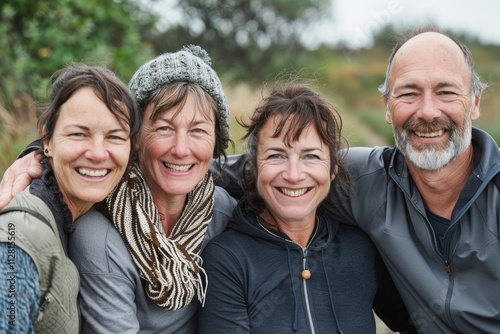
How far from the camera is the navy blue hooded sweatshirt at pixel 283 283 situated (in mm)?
2781

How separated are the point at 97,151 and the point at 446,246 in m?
1.66

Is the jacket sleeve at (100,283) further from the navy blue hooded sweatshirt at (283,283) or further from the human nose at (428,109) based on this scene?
the human nose at (428,109)

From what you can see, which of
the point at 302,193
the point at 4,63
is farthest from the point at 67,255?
the point at 4,63

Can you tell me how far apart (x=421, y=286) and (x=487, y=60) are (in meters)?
24.7

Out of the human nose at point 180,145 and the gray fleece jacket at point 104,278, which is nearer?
the gray fleece jacket at point 104,278

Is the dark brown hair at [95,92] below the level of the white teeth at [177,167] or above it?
above

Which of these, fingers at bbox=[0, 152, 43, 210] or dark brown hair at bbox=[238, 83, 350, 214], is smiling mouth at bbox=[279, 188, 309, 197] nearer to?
dark brown hair at bbox=[238, 83, 350, 214]

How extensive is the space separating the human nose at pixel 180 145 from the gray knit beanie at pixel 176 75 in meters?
0.23

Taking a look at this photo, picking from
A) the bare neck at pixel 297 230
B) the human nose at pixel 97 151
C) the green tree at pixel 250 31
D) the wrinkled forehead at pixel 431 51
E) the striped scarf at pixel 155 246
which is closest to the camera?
the human nose at pixel 97 151

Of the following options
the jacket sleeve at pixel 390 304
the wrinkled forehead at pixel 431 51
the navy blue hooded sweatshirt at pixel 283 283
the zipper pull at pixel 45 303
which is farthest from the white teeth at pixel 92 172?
the wrinkled forehead at pixel 431 51

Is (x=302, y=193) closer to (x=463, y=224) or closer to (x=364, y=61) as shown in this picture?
(x=463, y=224)

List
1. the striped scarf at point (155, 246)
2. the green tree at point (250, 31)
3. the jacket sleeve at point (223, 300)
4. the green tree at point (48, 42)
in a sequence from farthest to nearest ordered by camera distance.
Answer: the green tree at point (250, 31) → the green tree at point (48, 42) → the jacket sleeve at point (223, 300) → the striped scarf at point (155, 246)

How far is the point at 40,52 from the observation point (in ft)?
23.0

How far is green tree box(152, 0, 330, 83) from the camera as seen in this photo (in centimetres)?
1648
